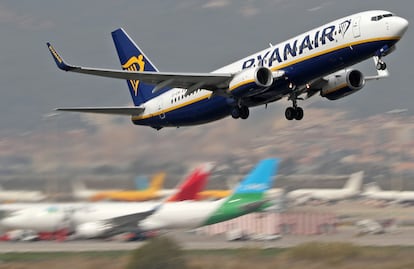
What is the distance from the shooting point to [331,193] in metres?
86.1

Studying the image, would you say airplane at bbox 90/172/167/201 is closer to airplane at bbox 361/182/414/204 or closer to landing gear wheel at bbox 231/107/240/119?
landing gear wheel at bbox 231/107/240/119

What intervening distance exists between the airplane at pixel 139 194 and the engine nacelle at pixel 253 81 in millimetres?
17491

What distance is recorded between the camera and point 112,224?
5162cm

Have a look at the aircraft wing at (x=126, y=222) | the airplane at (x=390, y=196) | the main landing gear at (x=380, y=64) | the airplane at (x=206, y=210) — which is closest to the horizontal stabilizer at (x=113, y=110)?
Answer: the aircraft wing at (x=126, y=222)

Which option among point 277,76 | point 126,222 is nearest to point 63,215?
point 126,222

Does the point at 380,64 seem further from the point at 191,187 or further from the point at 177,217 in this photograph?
the point at 191,187

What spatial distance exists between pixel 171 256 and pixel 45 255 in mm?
8761

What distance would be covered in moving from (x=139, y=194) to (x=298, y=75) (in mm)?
21010

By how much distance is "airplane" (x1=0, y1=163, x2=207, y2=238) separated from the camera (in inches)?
2032

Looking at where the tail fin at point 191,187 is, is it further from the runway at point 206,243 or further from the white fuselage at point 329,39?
the white fuselage at point 329,39

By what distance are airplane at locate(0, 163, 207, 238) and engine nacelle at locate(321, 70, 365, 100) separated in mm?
12831

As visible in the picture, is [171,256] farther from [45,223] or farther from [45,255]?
[45,223]

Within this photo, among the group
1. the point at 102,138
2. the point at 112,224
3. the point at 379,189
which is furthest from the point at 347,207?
the point at 112,224

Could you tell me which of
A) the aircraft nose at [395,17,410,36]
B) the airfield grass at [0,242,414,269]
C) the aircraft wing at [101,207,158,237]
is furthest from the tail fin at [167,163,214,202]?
the aircraft nose at [395,17,410,36]
